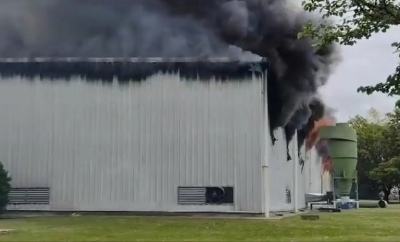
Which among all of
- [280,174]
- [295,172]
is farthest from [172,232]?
[295,172]

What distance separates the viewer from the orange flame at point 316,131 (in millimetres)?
45250

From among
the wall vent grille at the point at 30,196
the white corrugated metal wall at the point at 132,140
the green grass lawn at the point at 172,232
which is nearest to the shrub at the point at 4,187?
the wall vent grille at the point at 30,196

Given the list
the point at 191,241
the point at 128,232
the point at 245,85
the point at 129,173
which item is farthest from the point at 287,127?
the point at 191,241

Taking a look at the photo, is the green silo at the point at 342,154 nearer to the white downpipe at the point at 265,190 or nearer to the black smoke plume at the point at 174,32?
the black smoke plume at the point at 174,32

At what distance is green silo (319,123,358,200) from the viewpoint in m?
43.4

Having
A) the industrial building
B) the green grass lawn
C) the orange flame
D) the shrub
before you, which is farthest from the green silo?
the shrub

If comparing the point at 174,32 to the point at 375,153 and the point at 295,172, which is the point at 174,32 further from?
the point at 375,153

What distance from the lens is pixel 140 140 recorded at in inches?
1134

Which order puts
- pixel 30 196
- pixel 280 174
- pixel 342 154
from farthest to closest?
pixel 342 154
pixel 280 174
pixel 30 196

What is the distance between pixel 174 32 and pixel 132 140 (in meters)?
5.69

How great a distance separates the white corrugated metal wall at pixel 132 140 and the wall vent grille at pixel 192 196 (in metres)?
0.24

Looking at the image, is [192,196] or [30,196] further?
[30,196]

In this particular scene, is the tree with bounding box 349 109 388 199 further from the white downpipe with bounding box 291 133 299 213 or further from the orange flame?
the white downpipe with bounding box 291 133 299 213

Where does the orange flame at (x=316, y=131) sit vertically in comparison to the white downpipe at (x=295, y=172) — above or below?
above
